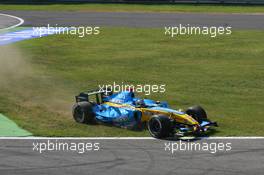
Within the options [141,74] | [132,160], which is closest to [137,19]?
[141,74]

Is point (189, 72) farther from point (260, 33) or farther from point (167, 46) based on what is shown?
point (260, 33)

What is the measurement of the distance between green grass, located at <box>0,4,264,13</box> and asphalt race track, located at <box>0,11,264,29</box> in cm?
Answer: 272

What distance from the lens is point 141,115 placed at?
13.3 m

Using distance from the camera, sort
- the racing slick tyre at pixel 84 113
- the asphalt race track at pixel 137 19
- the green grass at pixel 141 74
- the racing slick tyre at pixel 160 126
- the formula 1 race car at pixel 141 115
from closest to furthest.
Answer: the racing slick tyre at pixel 160 126 < the formula 1 race car at pixel 141 115 < the racing slick tyre at pixel 84 113 < the green grass at pixel 141 74 < the asphalt race track at pixel 137 19

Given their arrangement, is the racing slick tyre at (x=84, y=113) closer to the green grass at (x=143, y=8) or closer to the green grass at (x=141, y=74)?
the green grass at (x=141, y=74)

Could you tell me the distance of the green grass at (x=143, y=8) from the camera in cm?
4156

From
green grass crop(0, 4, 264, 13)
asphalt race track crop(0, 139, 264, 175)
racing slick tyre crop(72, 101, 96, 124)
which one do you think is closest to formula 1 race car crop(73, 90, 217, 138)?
racing slick tyre crop(72, 101, 96, 124)

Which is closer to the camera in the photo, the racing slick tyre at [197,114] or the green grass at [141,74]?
the racing slick tyre at [197,114]

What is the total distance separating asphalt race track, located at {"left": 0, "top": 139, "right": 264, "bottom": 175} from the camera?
1041 centimetres

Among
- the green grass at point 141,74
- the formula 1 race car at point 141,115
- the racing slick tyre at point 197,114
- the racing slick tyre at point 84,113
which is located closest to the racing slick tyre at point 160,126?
the formula 1 race car at point 141,115

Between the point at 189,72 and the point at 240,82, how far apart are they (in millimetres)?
2189

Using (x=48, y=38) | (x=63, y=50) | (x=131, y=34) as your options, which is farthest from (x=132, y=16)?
(x=63, y=50)

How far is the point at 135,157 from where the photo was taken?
11172 millimetres

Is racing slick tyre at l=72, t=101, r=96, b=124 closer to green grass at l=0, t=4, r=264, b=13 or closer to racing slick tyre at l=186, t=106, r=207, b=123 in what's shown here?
racing slick tyre at l=186, t=106, r=207, b=123
